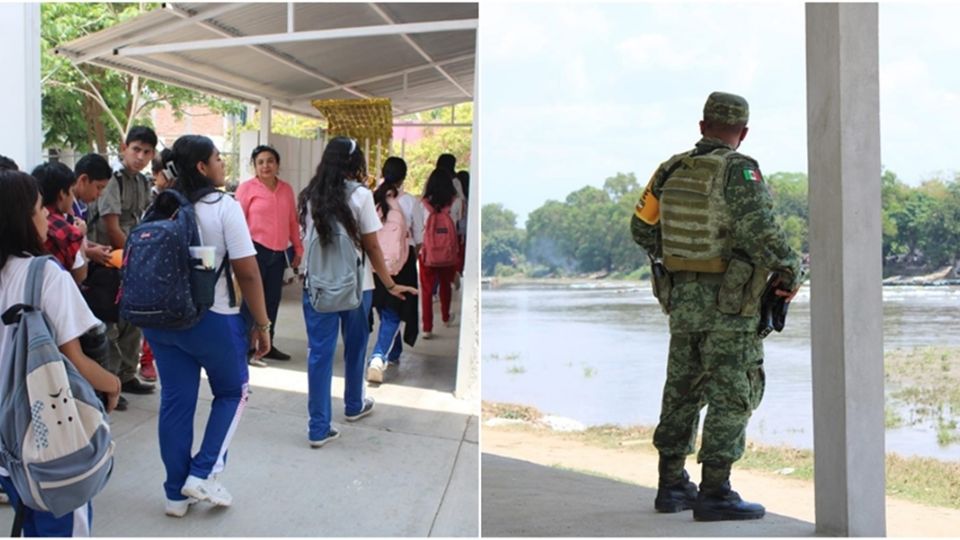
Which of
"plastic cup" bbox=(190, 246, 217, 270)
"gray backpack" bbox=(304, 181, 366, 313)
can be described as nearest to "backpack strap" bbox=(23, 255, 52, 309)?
"plastic cup" bbox=(190, 246, 217, 270)

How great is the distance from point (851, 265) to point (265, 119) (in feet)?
32.6

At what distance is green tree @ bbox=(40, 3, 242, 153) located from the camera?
20000 millimetres

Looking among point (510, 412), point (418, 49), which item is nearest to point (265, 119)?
point (418, 49)

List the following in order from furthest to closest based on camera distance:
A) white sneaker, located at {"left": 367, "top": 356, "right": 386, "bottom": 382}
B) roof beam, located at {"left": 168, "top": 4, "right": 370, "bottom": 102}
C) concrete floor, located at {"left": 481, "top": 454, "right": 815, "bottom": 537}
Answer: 1. roof beam, located at {"left": 168, "top": 4, "right": 370, "bottom": 102}
2. white sneaker, located at {"left": 367, "top": 356, "right": 386, "bottom": 382}
3. concrete floor, located at {"left": 481, "top": 454, "right": 815, "bottom": 537}

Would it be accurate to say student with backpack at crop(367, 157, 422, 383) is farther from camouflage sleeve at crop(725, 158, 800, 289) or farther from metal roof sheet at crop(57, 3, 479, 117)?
camouflage sleeve at crop(725, 158, 800, 289)

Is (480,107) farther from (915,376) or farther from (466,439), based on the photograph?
(915,376)

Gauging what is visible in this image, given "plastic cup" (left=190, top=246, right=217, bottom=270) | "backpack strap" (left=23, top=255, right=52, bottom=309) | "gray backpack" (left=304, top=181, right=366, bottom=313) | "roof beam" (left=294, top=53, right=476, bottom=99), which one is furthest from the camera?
"roof beam" (left=294, top=53, right=476, bottom=99)

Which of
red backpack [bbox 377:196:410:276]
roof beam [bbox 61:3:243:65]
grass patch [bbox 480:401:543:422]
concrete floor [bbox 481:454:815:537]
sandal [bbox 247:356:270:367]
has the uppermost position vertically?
roof beam [bbox 61:3:243:65]

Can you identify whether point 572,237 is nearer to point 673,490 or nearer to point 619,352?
point 619,352

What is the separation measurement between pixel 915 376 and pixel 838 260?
8.59 metres

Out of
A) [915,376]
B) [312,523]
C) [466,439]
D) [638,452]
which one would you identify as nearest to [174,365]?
[312,523]

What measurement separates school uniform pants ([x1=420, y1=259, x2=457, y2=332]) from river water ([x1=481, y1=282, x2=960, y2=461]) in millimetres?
Answer: 415

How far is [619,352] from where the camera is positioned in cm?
1792

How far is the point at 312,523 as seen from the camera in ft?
13.4
